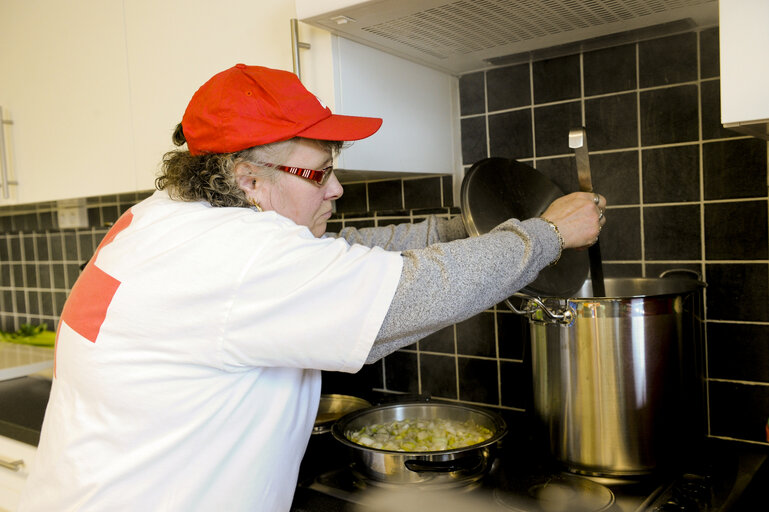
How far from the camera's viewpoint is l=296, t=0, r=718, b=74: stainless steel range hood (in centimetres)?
106

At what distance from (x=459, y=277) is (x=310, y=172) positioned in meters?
0.30

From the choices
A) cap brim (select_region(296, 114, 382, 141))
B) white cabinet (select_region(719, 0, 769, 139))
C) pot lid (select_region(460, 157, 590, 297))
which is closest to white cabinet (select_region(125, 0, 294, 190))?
cap brim (select_region(296, 114, 382, 141))

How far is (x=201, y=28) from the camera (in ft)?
4.43

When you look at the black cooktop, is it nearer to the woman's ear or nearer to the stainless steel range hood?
the woman's ear

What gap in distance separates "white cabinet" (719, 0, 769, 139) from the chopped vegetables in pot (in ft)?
2.10

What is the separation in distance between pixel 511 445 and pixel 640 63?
31.0 inches

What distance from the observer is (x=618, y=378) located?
985mm

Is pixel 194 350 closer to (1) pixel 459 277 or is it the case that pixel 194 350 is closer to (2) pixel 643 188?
(1) pixel 459 277

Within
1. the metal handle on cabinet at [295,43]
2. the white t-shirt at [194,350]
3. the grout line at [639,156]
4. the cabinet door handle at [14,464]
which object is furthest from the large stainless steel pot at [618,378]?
the cabinet door handle at [14,464]

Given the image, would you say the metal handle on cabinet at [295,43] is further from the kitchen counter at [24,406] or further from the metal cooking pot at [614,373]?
the kitchen counter at [24,406]

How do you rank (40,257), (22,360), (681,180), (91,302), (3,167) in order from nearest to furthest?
(91,302) → (681,180) → (3,167) → (22,360) → (40,257)

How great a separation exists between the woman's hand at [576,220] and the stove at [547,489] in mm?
389

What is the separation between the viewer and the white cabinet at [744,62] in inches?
29.9

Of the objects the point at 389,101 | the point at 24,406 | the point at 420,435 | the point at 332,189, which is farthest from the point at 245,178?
the point at 24,406
